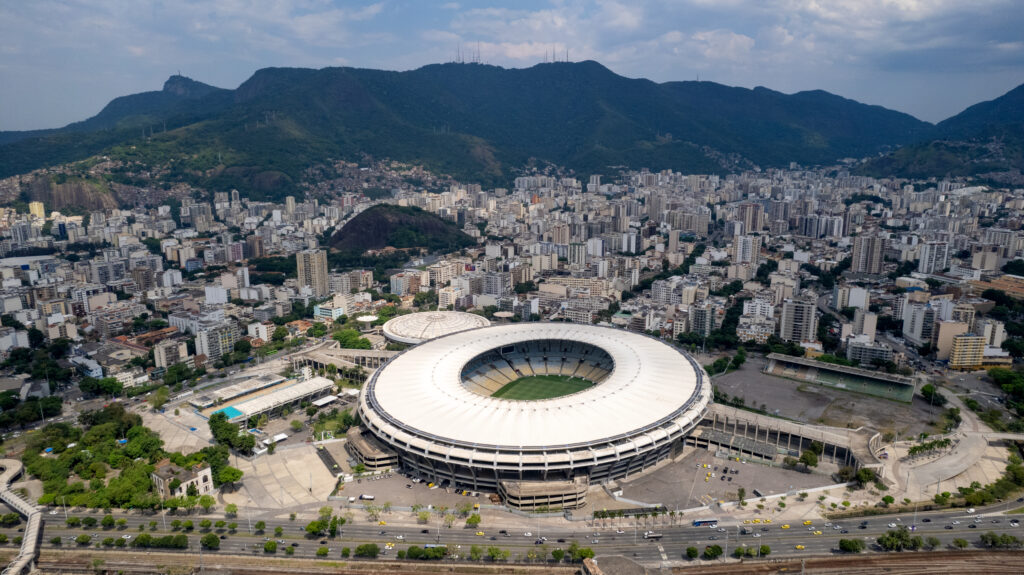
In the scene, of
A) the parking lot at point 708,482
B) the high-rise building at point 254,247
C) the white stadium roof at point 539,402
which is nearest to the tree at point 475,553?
the white stadium roof at point 539,402

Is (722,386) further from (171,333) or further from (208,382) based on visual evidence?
(171,333)

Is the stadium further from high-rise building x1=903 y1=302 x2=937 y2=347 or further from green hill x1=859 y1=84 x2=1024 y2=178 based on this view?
green hill x1=859 y1=84 x2=1024 y2=178

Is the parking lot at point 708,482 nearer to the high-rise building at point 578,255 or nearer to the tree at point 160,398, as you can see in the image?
the tree at point 160,398

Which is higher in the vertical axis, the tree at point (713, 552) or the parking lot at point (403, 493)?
the tree at point (713, 552)

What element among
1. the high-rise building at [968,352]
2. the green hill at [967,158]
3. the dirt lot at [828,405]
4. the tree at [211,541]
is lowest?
the tree at [211,541]

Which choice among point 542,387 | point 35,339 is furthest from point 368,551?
point 35,339
